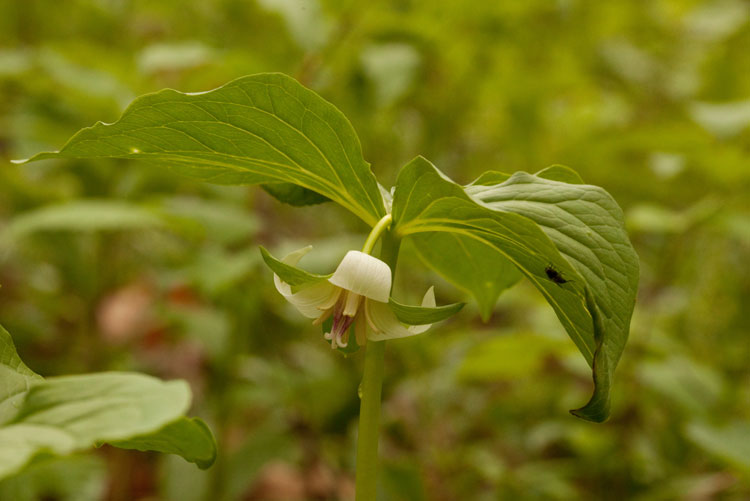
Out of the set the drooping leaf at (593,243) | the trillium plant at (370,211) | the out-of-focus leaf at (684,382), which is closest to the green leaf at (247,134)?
the trillium plant at (370,211)

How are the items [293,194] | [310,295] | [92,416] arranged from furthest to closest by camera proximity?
[293,194]
[310,295]
[92,416]

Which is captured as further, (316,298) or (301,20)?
(301,20)

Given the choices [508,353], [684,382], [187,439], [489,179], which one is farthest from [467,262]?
[684,382]

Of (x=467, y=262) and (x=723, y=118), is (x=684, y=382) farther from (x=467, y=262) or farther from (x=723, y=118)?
(x=467, y=262)

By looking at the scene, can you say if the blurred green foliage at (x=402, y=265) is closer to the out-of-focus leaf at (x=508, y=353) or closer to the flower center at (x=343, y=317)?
the out-of-focus leaf at (x=508, y=353)

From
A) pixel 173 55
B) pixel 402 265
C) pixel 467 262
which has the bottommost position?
pixel 467 262
